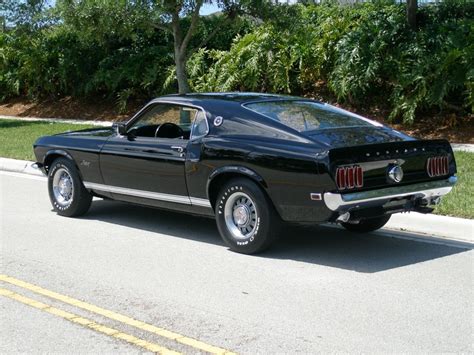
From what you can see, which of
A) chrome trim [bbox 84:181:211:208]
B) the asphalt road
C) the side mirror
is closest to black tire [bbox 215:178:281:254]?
the asphalt road

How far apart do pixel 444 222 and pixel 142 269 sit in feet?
11.5

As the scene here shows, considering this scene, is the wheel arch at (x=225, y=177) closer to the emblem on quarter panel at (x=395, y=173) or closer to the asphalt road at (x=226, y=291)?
the asphalt road at (x=226, y=291)

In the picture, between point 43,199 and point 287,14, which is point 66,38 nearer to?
point 287,14

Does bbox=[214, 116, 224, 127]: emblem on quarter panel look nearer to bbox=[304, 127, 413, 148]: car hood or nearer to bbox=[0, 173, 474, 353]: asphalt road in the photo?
bbox=[304, 127, 413, 148]: car hood

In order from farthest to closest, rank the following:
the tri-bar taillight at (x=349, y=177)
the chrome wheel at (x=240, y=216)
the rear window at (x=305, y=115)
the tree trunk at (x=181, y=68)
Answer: the tree trunk at (x=181, y=68) → the rear window at (x=305, y=115) → the chrome wheel at (x=240, y=216) → the tri-bar taillight at (x=349, y=177)

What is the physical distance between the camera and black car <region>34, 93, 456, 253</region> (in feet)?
22.4

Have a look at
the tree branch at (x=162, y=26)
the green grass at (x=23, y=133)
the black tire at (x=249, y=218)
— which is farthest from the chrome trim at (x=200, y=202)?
the tree branch at (x=162, y=26)

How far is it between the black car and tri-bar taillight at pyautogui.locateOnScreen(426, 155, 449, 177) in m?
0.01

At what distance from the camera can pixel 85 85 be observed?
23453mm

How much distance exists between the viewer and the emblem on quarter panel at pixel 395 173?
6.99 meters

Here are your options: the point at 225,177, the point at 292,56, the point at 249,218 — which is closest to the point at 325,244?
the point at 249,218

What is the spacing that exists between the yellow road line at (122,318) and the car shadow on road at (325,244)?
2.09 m

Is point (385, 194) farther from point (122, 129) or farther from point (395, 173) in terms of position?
point (122, 129)

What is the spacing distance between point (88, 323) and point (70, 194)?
13.9 feet
